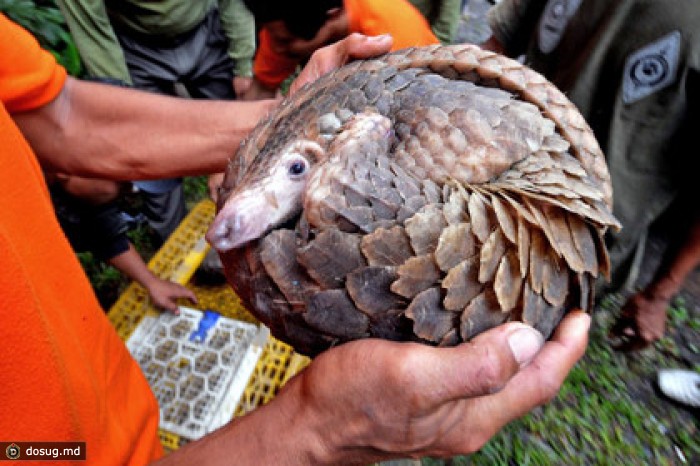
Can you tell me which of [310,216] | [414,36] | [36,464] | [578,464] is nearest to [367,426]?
[310,216]

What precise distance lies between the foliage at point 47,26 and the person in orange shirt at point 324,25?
4.09ft

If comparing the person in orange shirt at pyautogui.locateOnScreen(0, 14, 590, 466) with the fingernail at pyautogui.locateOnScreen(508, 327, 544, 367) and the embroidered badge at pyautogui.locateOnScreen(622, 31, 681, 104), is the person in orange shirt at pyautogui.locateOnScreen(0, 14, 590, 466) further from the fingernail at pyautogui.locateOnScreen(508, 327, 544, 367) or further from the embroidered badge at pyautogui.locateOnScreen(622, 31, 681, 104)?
the embroidered badge at pyautogui.locateOnScreen(622, 31, 681, 104)

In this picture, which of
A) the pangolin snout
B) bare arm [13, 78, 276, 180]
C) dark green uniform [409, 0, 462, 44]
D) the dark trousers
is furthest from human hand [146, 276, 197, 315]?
dark green uniform [409, 0, 462, 44]

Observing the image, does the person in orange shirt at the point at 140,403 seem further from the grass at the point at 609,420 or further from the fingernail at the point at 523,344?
the grass at the point at 609,420

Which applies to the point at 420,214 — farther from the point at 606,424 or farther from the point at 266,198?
the point at 606,424

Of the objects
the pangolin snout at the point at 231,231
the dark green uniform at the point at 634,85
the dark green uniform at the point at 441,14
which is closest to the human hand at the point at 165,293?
the pangolin snout at the point at 231,231

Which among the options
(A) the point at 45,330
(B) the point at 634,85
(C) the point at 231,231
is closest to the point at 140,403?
(A) the point at 45,330

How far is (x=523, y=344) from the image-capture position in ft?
2.11

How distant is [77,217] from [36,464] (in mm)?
1323

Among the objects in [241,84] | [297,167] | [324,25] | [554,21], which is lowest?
[241,84]

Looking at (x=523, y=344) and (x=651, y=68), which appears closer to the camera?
(x=523, y=344)

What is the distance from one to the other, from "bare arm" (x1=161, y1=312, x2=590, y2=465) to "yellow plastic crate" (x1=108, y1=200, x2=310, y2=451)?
748 mm

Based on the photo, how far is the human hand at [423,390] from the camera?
627 millimetres

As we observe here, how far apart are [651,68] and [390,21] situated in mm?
732
